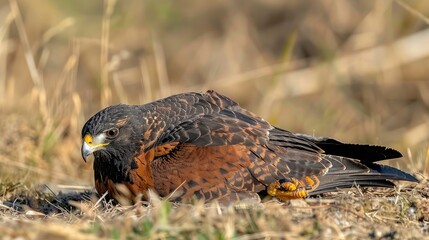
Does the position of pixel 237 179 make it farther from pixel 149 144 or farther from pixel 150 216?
pixel 150 216

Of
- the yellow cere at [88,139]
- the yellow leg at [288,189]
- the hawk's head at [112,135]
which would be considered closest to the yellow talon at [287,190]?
the yellow leg at [288,189]

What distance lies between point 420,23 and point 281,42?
8.39 feet

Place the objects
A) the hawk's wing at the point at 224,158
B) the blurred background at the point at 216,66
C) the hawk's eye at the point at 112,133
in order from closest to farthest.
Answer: the hawk's wing at the point at 224,158, the hawk's eye at the point at 112,133, the blurred background at the point at 216,66

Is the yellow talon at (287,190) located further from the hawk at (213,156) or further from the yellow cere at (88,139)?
the yellow cere at (88,139)

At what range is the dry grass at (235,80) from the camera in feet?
19.4

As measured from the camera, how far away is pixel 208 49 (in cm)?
1501

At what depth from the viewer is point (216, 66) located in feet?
46.9

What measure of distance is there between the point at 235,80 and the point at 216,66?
314 cm

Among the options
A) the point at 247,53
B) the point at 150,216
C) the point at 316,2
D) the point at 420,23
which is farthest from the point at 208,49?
the point at 150,216

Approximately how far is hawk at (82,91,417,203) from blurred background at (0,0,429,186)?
67.8 inches

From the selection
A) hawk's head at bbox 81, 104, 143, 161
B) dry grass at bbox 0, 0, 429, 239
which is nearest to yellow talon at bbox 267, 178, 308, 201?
dry grass at bbox 0, 0, 429, 239

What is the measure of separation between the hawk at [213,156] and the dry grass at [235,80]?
21cm

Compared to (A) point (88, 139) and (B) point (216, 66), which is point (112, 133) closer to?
(A) point (88, 139)

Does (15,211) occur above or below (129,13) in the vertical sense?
below
